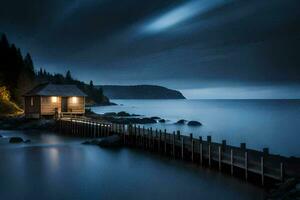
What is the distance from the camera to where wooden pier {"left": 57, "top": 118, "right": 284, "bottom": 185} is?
2219 centimetres

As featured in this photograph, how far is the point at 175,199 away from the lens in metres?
21.1

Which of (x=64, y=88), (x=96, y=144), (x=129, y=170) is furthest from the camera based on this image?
(x=64, y=88)

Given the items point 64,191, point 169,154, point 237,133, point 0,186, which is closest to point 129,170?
point 169,154

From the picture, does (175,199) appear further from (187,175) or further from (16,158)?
(16,158)

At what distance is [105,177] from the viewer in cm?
2747

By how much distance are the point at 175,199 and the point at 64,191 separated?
7.15 metres

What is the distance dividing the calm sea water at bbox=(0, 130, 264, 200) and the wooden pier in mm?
1051

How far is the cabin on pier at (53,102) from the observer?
2313 inches

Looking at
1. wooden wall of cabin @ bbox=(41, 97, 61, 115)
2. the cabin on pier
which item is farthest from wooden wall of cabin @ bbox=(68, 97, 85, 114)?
wooden wall of cabin @ bbox=(41, 97, 61, 115)

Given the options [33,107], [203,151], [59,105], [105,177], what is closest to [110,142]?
[105,177]

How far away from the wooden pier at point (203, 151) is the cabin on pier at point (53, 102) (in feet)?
38.0

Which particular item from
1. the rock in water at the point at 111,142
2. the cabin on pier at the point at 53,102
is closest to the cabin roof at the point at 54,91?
the cabin on pier at the point at 53,102

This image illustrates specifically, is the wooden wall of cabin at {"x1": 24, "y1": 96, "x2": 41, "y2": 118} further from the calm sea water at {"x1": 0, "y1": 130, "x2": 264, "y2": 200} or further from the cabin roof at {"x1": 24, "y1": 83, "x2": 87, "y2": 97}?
the calm sea water at {"x1": 0, "y1": 130, "x2": 264, "y2": 200}

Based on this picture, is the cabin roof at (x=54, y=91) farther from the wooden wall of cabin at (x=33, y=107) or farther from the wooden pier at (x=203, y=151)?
the wooden pier at (x=203, y=151)
